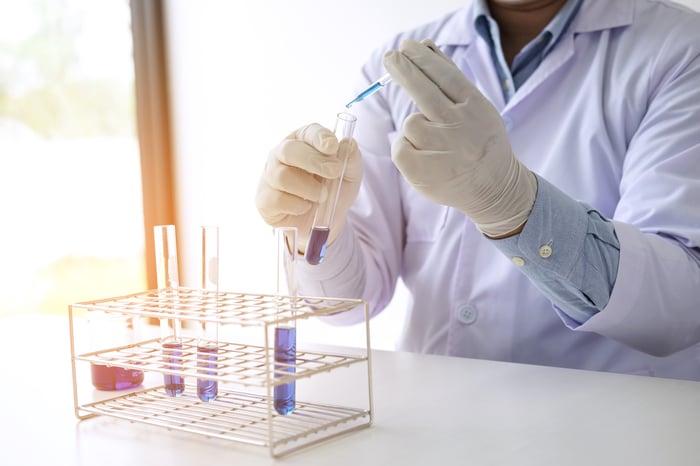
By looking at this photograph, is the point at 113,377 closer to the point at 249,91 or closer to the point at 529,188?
the point at 529,188

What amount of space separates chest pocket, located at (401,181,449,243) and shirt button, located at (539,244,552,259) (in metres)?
0.51

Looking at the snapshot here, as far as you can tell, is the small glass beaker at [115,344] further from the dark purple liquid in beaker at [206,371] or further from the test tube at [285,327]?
the test tube at [285,327]

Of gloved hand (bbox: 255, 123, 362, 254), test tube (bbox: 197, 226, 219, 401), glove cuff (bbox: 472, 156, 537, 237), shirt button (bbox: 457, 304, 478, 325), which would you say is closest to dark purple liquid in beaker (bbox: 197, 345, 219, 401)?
test tube (bbox: 197, 226, 219, 401)

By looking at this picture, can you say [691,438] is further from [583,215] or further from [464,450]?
[583,215]

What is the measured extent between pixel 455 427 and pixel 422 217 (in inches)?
35.4

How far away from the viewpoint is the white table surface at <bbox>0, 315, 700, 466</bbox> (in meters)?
0.87

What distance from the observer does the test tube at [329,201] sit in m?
1.22

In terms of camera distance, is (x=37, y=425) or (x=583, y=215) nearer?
(x=37, y=425)

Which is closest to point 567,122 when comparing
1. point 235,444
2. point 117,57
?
point 235,444

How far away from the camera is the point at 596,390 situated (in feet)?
3.80

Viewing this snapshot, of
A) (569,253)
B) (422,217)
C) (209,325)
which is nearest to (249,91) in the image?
(422,217)

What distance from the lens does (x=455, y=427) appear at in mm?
975

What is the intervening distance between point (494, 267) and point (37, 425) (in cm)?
99

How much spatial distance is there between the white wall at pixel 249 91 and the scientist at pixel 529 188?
1387 mm
